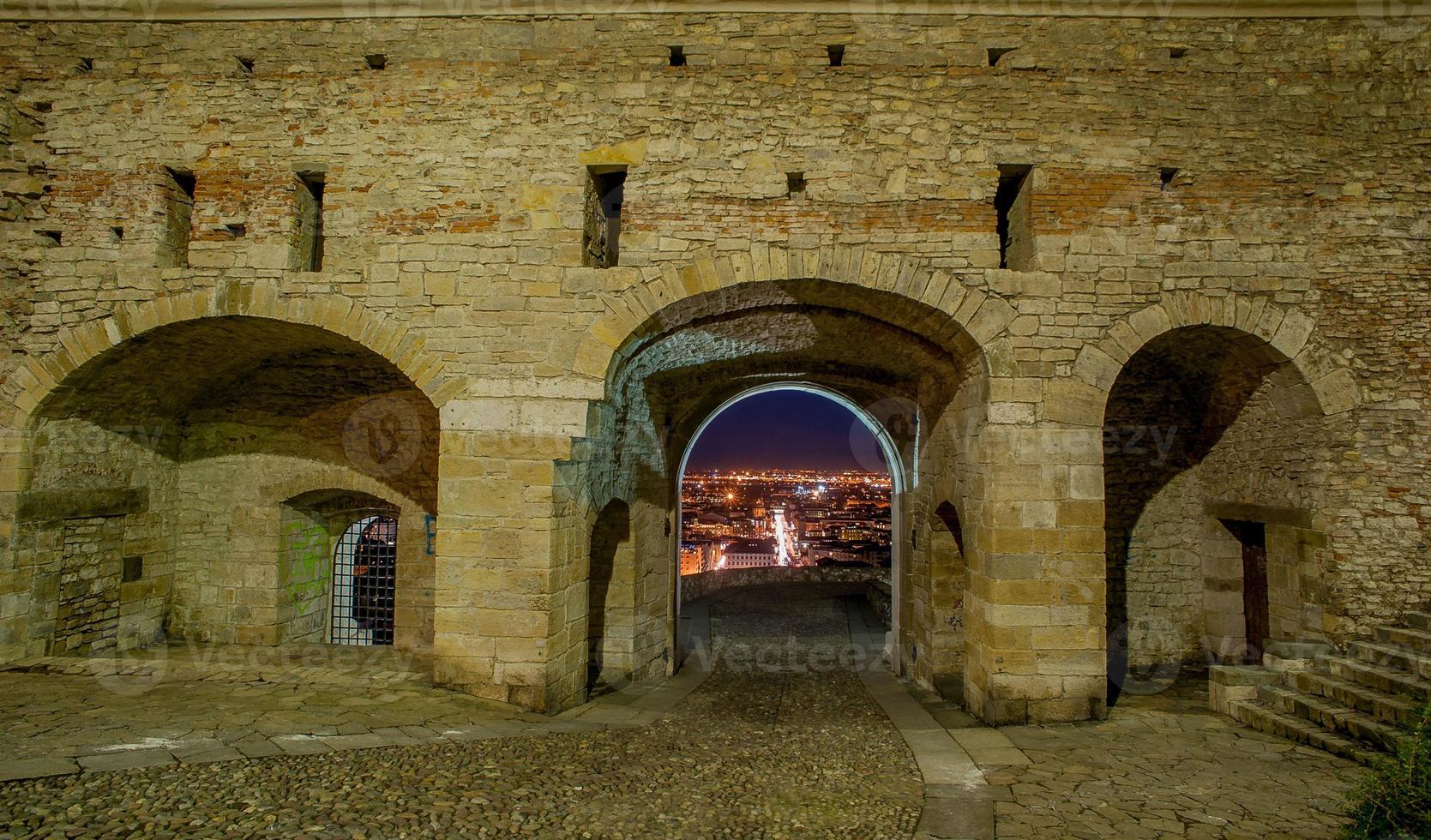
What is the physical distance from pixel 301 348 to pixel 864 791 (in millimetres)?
6970

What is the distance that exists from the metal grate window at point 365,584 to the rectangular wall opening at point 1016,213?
7.98m

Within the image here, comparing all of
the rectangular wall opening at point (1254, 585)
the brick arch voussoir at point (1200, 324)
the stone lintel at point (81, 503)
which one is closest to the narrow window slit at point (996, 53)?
the brick arch voussoir at point (1200, 324)

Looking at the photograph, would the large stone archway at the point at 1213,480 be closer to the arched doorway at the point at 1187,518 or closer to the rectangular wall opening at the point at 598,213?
the arched doorway at the point at 1187,518

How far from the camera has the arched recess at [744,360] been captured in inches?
232

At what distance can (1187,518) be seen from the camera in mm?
7680

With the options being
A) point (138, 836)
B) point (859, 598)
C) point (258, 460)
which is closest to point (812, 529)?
point (859, 598)

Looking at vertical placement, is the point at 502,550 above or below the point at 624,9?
below

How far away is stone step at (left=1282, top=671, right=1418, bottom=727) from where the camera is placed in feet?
15.5

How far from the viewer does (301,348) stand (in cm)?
752

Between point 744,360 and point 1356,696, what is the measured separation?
6.21m

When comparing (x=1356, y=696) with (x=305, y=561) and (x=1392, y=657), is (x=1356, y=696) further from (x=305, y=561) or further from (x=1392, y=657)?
(x=305, y=561)

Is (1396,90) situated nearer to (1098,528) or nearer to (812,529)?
(1098,528)

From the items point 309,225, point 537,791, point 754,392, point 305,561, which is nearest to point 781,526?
point 754,392

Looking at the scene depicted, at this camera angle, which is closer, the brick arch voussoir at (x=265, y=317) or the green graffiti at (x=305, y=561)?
the brick arch voussoir at (x=265, y=317)
